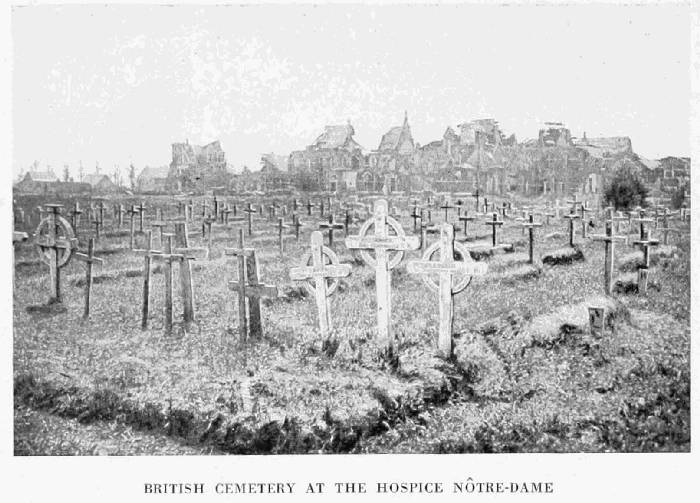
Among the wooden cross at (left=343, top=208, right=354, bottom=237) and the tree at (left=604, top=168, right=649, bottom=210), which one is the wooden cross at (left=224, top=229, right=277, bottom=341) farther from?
the tree at (left=604, top=168, right=649, bottom=210)

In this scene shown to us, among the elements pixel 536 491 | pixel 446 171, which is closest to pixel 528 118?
pixel 446 171

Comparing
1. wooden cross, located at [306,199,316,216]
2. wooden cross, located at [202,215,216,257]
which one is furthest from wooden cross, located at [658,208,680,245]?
wooden cross, located at [202,215,216,257]

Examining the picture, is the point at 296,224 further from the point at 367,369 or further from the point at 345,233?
the point at 367,369

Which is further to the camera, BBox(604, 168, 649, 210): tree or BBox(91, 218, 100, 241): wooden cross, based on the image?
BBox(91, 218, 100, 241): wooden cross

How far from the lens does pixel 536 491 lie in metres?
7.79

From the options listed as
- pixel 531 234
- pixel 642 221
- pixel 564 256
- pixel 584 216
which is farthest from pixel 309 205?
pixel 642 221

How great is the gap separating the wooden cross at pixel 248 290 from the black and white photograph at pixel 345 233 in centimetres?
4

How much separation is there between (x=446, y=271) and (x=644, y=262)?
221 centimetres

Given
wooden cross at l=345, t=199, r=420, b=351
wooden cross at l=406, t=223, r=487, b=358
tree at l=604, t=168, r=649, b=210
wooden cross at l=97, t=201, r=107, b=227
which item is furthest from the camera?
wooden cross at l=97, t=201, r=107, b=227

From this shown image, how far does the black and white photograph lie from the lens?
804 cm

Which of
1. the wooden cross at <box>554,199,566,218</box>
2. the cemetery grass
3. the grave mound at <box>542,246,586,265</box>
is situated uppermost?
the wooden cross at <box>554,199,566,218</box>

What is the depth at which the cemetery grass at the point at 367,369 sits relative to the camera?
786 centimetres

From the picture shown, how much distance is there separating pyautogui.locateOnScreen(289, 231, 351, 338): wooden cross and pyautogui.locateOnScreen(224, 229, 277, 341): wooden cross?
43 cm

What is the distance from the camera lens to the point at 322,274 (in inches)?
329
